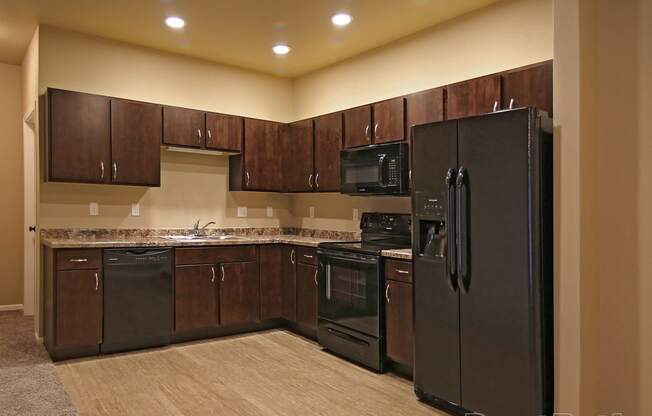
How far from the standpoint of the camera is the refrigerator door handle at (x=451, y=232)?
291cm

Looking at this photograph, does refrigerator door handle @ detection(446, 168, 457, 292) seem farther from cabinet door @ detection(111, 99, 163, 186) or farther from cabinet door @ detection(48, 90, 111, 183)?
cabinet door @ detection(48, 90, 111, 183)

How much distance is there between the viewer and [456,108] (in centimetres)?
358

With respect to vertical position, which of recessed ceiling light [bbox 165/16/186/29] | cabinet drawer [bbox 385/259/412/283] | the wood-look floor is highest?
recessed ceiling light [bbox 165/16/186/29]

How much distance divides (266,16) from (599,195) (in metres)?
2.78

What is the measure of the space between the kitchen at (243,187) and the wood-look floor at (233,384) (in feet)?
0.12

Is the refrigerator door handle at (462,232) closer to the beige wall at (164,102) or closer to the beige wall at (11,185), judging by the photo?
the beige wall at (164,102)

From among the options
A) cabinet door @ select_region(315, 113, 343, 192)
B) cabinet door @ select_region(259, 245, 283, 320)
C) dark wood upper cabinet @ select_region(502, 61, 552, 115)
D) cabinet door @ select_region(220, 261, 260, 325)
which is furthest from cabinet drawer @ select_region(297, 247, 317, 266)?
dark wood upper cabinet @ select_region(502, 61, 552, 115)

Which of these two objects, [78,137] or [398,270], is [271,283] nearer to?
[398,270]

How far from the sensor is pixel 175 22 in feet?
13.5

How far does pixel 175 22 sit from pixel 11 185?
310cm

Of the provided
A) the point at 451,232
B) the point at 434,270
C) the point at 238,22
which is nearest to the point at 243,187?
the point at 238,22

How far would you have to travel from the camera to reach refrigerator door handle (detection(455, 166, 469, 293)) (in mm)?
2842

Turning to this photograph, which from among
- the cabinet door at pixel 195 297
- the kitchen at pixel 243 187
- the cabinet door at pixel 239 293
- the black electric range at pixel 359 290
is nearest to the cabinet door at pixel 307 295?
the kitchen at pixel 243 187

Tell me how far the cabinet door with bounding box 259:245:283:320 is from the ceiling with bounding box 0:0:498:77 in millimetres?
1980
